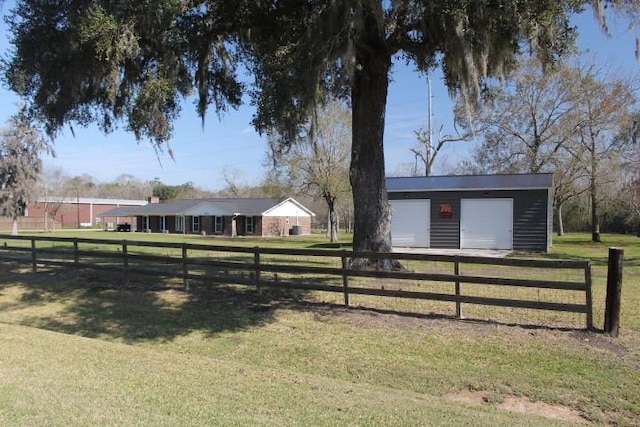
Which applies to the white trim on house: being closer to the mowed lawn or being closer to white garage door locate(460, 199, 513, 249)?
white garage door locate(460, 199, 513, 249)

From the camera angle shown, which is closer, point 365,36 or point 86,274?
point 365,36

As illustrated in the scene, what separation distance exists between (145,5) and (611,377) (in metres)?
8.63

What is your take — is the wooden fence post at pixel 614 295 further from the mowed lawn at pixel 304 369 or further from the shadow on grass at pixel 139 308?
the shadow on grass at pixel 139 308

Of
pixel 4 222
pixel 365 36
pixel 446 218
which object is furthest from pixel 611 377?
pixel 4 222

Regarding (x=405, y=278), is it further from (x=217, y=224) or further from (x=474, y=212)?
(x=217, y=224)

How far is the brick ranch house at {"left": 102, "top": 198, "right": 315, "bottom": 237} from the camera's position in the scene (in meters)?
54.2

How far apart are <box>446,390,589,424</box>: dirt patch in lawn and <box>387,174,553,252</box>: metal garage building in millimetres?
19082

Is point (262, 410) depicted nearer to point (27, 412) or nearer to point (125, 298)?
point (27, 412)

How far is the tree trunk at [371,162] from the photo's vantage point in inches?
456

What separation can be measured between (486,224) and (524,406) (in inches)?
792

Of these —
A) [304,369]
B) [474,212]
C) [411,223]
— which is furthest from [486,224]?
[304,369]

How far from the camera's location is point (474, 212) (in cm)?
2488

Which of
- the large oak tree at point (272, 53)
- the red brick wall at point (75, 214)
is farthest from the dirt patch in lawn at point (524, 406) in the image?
the red brick wall at point (75, 214)

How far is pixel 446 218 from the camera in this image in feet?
82.9
